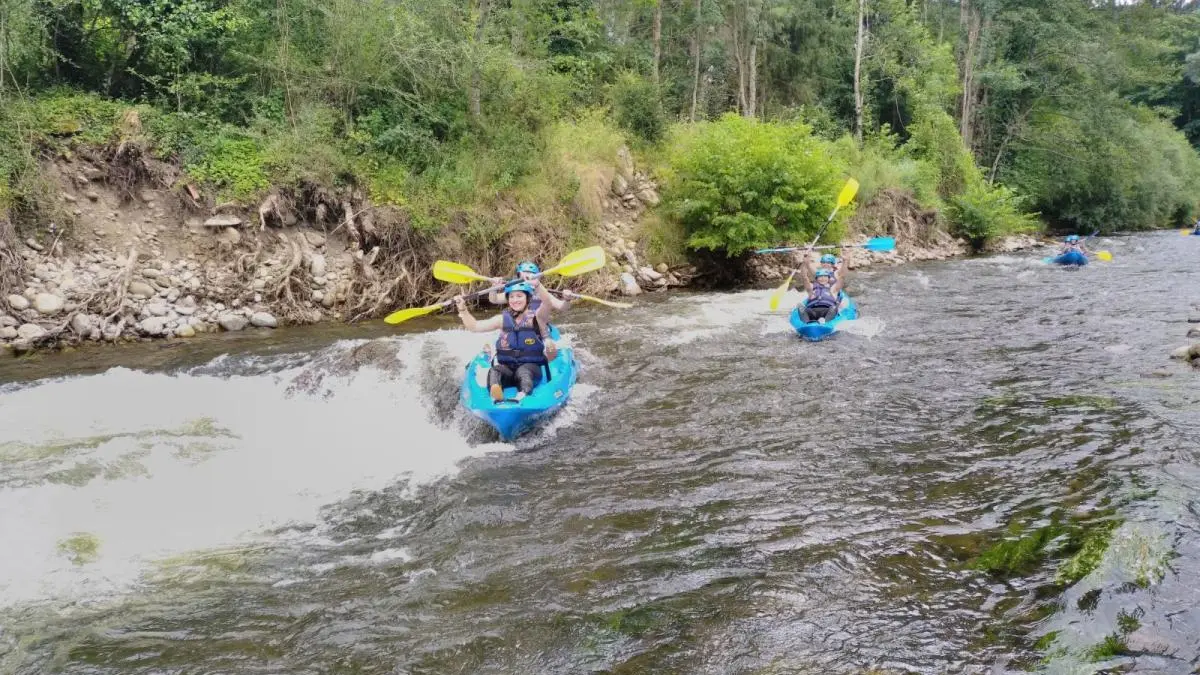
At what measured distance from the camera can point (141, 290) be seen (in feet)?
30.3

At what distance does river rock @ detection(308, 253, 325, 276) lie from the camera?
10312mm

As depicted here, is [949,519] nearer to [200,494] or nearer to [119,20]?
[200,494]

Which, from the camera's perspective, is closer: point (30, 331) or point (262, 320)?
point (30, 331)

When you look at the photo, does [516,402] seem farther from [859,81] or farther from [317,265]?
[859,81]

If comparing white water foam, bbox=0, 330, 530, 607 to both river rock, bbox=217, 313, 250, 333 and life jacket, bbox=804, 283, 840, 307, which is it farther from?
life jacket, bbox=804, 283, 840, 307

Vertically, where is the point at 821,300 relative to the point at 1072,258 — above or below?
above

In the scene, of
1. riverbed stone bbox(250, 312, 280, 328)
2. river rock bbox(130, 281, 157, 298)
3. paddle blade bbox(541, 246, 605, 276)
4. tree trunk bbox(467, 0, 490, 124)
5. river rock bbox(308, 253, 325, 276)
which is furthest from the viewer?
tree trunk bbox(467, 0, 490, 124)

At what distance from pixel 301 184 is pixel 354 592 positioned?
852 cm

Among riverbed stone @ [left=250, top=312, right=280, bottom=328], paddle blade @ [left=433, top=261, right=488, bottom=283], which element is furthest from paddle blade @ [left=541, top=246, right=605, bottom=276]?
riverbed stone @ [left=250, top=312, right=280, bottom=328]

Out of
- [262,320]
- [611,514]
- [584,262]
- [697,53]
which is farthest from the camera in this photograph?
[697,53]

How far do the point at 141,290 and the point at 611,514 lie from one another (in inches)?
308

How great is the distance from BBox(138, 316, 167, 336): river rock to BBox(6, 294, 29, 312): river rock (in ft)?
3.82

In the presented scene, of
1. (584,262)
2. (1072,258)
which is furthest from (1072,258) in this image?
(584,262)

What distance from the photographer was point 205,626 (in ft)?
10.8
